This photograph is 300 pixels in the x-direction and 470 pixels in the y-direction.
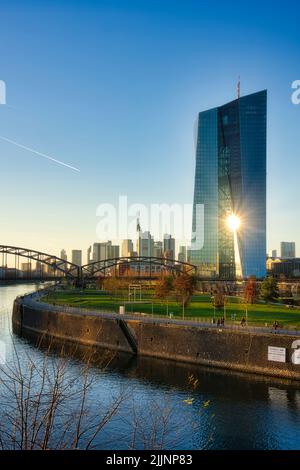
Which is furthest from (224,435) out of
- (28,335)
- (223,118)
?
(223,118)

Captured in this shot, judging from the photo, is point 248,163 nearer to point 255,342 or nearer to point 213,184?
point 213,184

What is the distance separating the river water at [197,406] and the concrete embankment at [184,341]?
1383 millimetres

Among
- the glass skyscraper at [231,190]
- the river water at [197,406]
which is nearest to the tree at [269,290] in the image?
the river water at [197,406]

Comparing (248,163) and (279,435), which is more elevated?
(248,163)

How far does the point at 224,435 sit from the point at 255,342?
1519cm

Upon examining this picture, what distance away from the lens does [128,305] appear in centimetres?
7194

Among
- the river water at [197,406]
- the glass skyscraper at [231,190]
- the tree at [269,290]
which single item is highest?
the glass skyscraper at [231,190]

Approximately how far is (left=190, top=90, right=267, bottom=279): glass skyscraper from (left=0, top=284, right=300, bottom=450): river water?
115 metres

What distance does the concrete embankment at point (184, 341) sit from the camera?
126 feet

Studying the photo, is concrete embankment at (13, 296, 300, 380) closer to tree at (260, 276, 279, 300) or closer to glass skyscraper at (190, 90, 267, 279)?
tree at (260, 276, 279, 300)

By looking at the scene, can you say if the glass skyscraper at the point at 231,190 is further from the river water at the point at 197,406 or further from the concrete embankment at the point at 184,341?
the river water at the point at 197,406

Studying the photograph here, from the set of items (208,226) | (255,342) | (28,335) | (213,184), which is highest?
(213,184)

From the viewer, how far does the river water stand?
24641 mm

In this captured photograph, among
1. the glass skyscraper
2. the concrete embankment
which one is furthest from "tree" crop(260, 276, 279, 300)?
the glass skyscraper
